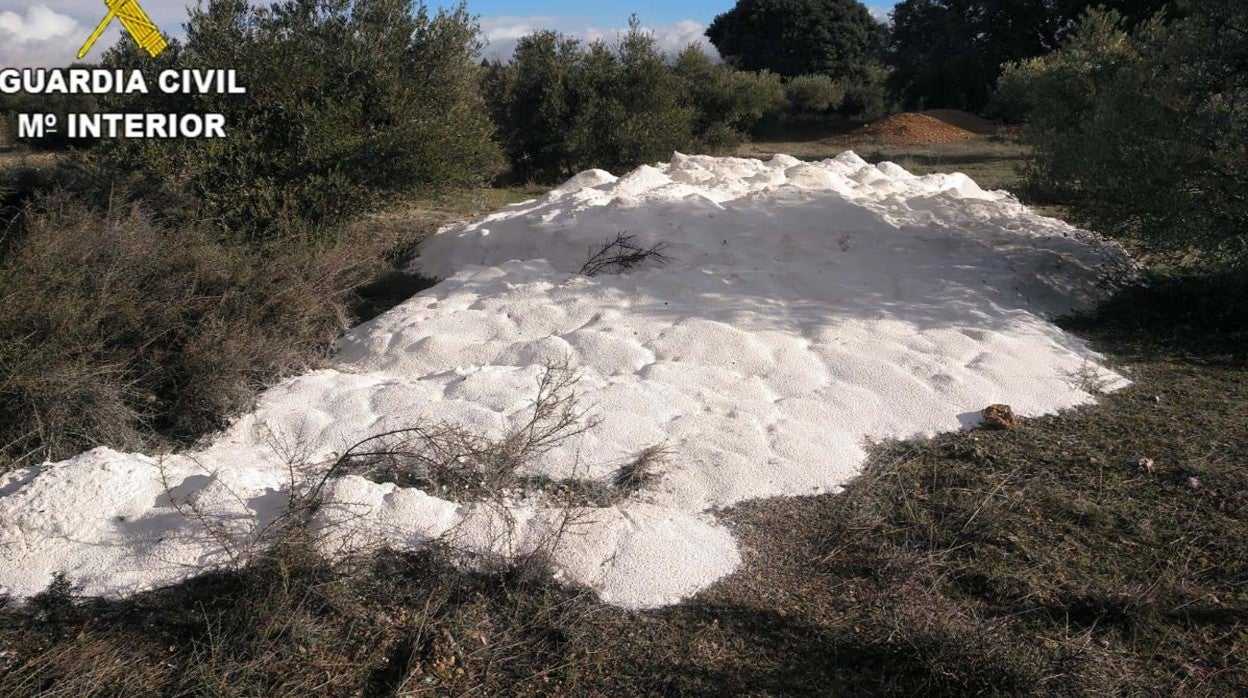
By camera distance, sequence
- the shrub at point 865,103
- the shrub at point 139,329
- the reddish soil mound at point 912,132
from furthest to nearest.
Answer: the shrub at point 865,103
the reddish soil mound at point 912,132
the shrub at point 139,329

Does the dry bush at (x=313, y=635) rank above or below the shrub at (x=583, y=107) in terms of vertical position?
below

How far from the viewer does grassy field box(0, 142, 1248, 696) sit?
2.43 metres

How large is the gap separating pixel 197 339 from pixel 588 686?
2905 millimetres

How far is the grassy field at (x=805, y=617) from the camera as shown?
243 centimetres

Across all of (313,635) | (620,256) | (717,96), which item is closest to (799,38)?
(717,96)

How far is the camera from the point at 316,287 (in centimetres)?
504

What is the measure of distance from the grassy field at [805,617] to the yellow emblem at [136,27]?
5.31 metres

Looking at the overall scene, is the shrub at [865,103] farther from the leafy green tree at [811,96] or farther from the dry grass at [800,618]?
the dry grass at [800,618]

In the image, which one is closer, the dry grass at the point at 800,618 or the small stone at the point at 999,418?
the dry grass at the point at 800,618

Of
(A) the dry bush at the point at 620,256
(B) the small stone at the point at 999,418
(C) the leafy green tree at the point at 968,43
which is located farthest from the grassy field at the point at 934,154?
(B) the small stone at the point at 999,418

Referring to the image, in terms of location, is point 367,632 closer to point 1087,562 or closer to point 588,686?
point 588,686

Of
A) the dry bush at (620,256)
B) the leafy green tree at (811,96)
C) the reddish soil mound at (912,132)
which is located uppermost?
the leafy green tree at (811,96)

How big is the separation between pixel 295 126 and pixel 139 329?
113 inches

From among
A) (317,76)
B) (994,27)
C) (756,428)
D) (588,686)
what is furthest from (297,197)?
(994,27)
